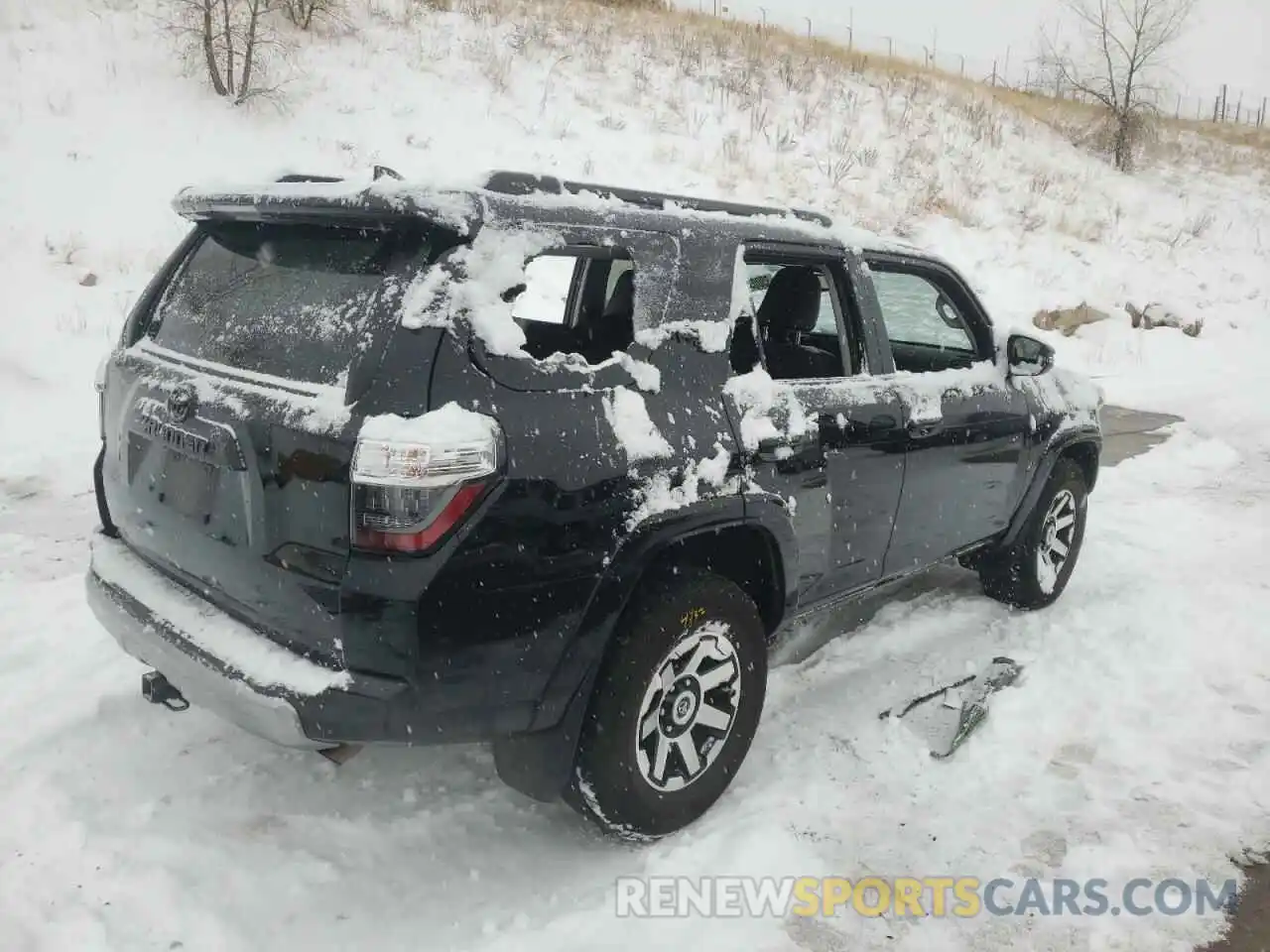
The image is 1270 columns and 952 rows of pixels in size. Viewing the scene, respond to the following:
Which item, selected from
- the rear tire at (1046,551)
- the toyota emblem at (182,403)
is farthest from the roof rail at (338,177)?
the rear tire at (1046,551)

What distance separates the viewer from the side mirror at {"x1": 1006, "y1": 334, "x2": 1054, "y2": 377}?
4006mm

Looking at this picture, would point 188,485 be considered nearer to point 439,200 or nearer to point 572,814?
point 439,200

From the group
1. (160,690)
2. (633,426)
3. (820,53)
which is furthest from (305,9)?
(633,426)

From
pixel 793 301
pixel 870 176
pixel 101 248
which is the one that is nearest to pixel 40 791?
pixel 793 301

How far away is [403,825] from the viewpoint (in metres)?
2.73

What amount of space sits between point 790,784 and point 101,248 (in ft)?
28.5

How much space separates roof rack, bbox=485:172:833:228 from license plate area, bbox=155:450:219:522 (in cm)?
102

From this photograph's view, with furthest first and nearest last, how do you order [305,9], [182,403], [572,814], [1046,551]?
1. [305,9]
2. [1046,551]
3. [572,814]
4. [182,403]

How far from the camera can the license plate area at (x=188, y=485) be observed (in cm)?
229

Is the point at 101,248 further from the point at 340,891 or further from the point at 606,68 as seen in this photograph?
the point at 606,68

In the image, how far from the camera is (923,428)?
345cm

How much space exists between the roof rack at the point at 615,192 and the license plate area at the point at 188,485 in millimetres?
1020

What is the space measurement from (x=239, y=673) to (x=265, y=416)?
622 mm

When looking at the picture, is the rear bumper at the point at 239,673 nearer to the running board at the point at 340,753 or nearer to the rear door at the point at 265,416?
the rear door at the point at 265,416
